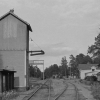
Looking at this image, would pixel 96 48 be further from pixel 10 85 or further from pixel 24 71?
pixel 10 85

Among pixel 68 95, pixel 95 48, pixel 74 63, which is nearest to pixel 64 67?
pixel 74 63

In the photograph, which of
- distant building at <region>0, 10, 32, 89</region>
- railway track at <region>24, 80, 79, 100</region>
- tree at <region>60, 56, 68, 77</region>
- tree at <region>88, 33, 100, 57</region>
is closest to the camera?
railway track at <region>24, 80, 79, 100</region>

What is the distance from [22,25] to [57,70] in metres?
155

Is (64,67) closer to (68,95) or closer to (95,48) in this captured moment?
(95,48)

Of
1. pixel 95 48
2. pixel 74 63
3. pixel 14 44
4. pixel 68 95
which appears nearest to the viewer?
pixel 68 95

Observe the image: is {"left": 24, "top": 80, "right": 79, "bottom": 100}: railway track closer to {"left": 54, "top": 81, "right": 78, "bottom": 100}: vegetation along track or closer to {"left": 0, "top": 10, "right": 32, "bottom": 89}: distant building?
{"left": 54, "top": 81, "right": 78, "bottom": 100}: vegetation along track

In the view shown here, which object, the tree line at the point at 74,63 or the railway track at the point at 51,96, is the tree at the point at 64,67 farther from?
the railway track at the point at 51,96

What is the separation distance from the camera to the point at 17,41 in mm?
32438

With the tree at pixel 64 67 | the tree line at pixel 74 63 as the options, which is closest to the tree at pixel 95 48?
the tree line at pixel 74 63

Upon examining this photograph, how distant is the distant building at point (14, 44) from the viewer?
1271 inches

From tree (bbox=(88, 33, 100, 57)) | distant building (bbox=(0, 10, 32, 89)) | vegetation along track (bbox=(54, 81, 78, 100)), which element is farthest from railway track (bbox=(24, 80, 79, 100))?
tree (bbox=(88, 33, 100, 57))

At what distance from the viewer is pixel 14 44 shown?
32375mm

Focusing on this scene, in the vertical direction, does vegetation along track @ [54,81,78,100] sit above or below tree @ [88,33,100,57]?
below

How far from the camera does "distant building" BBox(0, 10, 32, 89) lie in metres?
32.3
